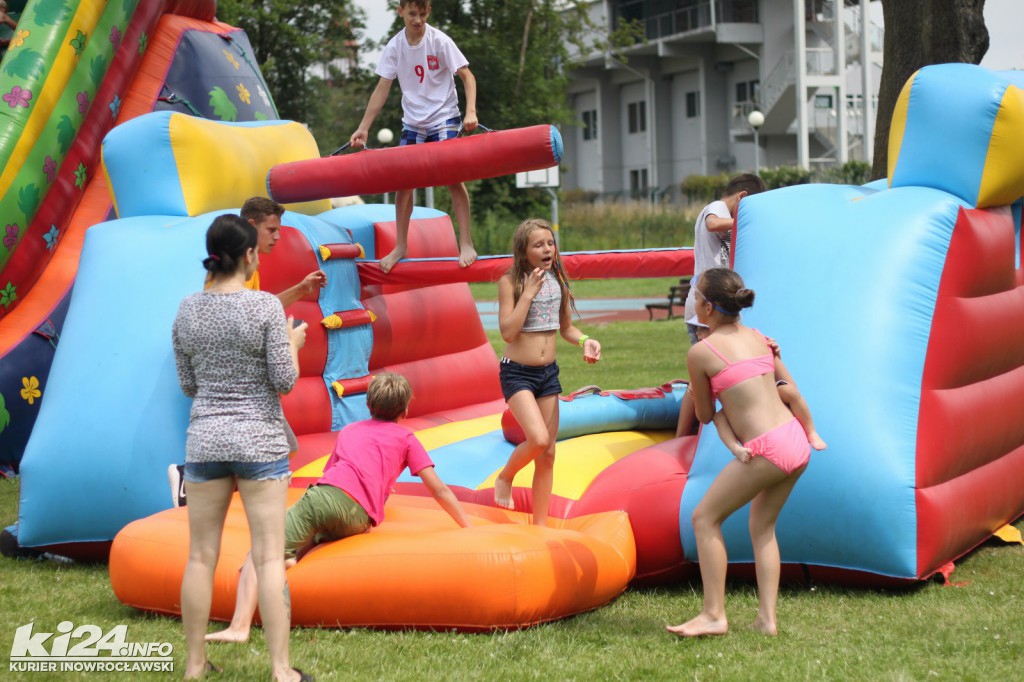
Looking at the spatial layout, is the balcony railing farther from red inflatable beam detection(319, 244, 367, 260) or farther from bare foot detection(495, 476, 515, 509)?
bare foot detection(495, 476, 515, 509)

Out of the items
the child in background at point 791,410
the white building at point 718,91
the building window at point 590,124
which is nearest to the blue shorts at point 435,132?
the child in background at point 791,410

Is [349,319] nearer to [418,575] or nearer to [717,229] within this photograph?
[717,229]

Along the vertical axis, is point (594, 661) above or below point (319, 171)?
below

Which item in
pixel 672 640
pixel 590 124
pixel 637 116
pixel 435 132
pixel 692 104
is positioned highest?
pixel 692 104

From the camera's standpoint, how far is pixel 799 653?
4.38m

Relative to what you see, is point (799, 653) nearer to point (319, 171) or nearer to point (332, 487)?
point (332, 487)

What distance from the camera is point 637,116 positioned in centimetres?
4500

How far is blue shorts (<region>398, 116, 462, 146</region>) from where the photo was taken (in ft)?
24.7

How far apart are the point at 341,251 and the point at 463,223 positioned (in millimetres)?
808

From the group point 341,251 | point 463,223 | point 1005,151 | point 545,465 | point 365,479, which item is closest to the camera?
point 365,479

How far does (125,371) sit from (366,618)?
6.92 feet

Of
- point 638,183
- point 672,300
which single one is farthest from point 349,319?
point 638,183

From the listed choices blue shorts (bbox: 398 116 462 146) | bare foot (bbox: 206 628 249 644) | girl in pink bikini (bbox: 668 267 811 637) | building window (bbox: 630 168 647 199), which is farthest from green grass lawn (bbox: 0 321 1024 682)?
building window (bbox: 630 168 647 199)

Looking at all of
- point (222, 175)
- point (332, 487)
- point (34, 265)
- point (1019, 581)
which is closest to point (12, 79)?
point (34, 265)
